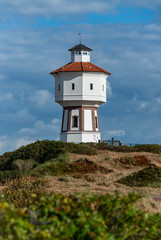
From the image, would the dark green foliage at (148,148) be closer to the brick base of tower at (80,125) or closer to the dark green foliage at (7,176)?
the brick base of tower at (80,125)

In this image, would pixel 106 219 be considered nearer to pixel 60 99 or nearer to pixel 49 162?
pixel 49 162

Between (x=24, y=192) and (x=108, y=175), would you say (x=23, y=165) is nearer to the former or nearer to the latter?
(x=108, y=175)

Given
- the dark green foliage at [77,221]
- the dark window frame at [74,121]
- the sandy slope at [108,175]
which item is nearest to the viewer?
the dark green foliage at [77,221]

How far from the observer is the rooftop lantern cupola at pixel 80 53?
5431 cm

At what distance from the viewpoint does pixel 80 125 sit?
5284 centimetres

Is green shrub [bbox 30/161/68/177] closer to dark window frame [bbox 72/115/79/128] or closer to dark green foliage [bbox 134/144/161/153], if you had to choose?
dark green foliage [bbox 134/144/161/153]

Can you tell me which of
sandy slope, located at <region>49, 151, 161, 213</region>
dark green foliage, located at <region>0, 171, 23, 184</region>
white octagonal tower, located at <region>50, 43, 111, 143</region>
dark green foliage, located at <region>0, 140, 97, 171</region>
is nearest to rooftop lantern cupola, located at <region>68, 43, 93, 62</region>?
white octagonal tower, located at <region>50, 43, 111, 143</region>

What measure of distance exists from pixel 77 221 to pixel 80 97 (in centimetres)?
4435

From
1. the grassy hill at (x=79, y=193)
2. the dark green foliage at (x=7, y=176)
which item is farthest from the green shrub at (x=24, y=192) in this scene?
the dark green foliage at (x=7, y=176)

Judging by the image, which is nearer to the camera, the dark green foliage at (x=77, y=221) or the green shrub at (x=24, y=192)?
the dark green foliage at (x=77, y=221)

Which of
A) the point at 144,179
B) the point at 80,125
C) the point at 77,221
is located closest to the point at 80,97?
the point at 80,125

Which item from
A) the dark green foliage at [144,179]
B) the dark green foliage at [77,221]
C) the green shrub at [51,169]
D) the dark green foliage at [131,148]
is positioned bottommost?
the dark green foliage at [77,221]

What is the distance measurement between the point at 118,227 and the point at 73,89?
1717 inches

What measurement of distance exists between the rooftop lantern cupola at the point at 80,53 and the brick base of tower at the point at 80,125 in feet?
20.6
